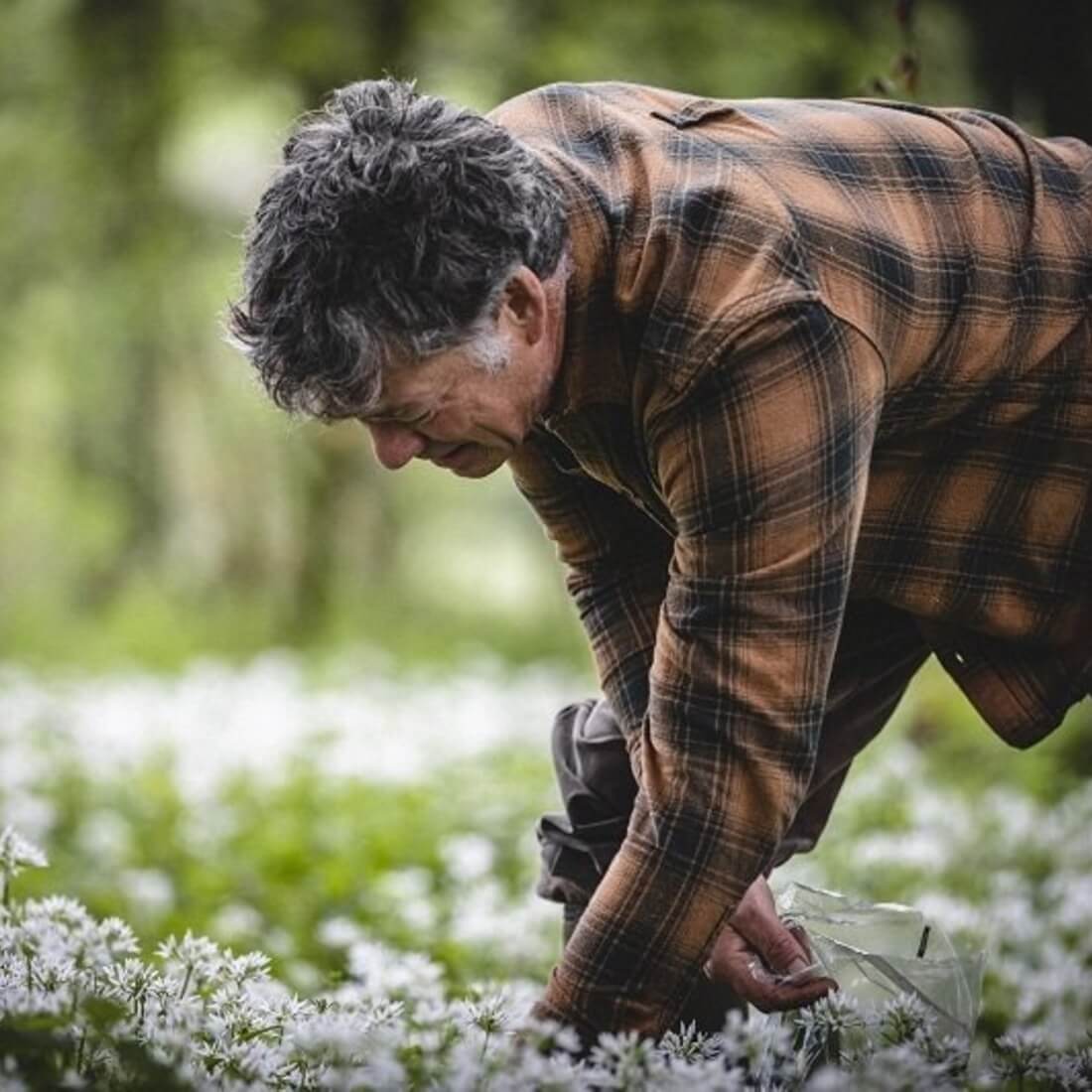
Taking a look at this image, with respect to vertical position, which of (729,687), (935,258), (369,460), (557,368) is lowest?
(369,460)

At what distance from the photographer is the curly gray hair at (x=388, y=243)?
7.61 feet

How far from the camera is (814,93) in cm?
1073

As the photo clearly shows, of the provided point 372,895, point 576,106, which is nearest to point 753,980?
point 576,106

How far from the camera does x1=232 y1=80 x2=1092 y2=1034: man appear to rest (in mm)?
2324

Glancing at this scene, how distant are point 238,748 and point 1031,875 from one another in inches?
129

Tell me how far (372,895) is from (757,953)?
2706 millimetres

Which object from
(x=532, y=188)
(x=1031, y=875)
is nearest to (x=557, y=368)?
(x=532, y=188)

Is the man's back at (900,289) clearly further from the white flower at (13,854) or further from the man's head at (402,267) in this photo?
the white flower at (13,854)

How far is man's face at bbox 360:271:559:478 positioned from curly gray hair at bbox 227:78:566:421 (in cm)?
3

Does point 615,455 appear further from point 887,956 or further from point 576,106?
point 887,956

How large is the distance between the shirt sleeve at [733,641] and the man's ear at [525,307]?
0.22 m

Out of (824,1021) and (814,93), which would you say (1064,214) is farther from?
(814,93)

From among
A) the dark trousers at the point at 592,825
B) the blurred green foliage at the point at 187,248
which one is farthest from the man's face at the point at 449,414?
the blurred green foliage at the point at 187,248

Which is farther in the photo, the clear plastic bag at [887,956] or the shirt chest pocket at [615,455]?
the clear plastic bag at [887,956]
